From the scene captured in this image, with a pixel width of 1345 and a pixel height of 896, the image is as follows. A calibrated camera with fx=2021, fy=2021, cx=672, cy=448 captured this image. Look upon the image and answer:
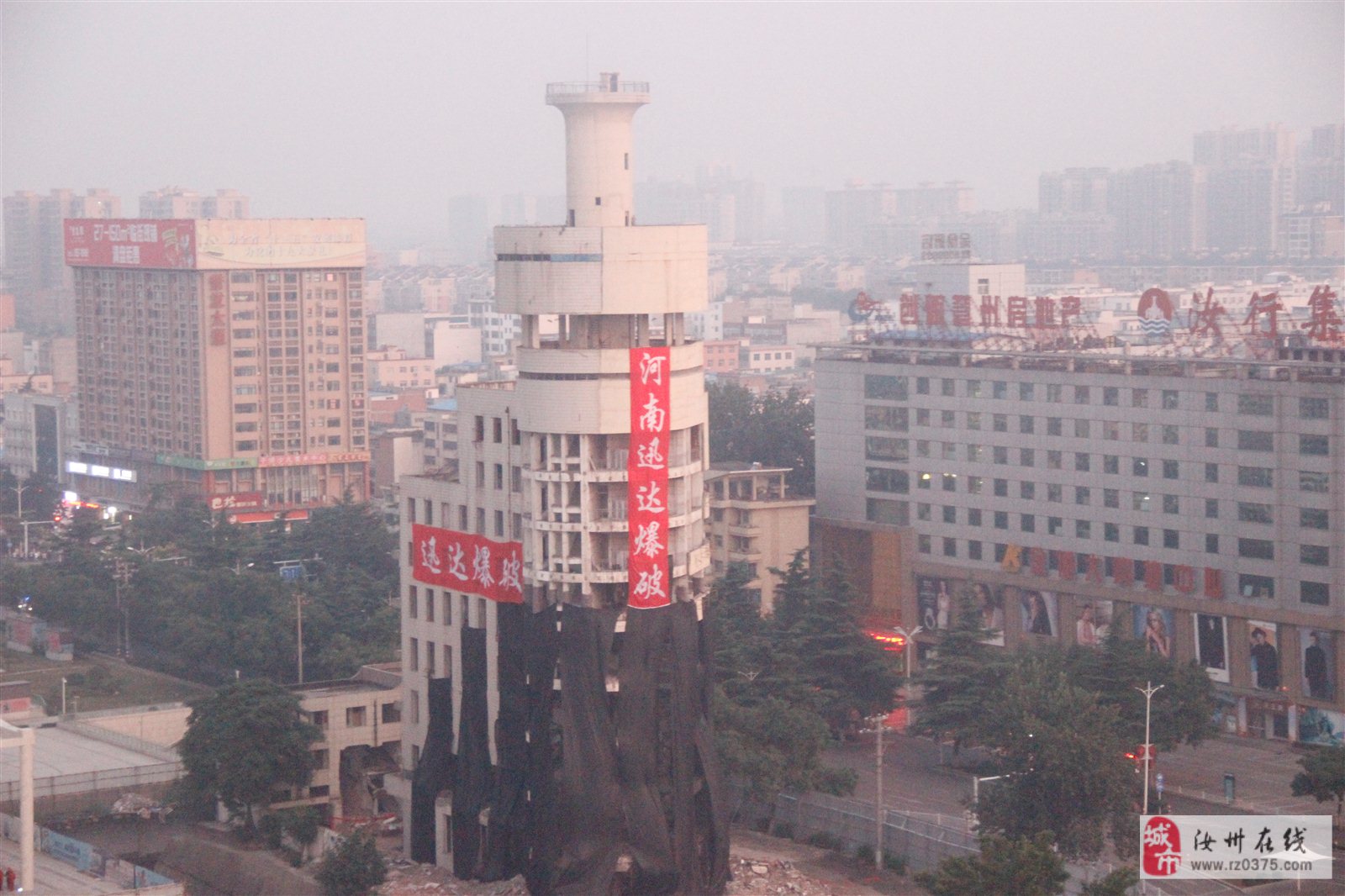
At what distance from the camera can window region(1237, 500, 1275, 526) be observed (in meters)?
28.1

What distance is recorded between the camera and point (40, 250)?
11494 centimetres

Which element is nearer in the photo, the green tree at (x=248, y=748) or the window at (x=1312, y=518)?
the green tree at (x=248, y=748)

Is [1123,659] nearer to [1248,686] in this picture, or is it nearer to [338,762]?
[1248,686]

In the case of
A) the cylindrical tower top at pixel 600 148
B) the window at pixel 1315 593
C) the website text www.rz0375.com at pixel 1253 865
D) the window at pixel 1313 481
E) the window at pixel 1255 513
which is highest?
the cylindrical tower top at pixel 600 148

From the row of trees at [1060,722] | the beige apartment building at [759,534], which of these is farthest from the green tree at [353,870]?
the beige apartment building at [759,534]

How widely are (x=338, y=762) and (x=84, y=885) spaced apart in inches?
202

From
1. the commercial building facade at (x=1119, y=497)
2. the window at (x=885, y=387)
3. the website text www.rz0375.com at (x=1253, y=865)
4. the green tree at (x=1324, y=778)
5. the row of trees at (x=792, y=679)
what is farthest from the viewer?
the window at (x=885, y=387)

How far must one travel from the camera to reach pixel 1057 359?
31203 millimetres

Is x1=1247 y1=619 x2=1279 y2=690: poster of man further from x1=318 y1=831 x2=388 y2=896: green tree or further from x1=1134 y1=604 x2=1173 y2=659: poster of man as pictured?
x1=318 y1=831 x2=388 y2=896: green tree

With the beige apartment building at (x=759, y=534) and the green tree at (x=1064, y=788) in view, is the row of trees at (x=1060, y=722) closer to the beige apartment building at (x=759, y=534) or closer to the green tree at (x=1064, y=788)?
the green tree at (x=1064, y=788)

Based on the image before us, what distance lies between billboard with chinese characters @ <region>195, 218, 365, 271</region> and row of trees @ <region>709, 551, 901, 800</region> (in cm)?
2534

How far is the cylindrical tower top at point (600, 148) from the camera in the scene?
67.1 feet

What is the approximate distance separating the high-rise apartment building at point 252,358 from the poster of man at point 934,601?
23.8m

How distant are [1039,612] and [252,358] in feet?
91.6
